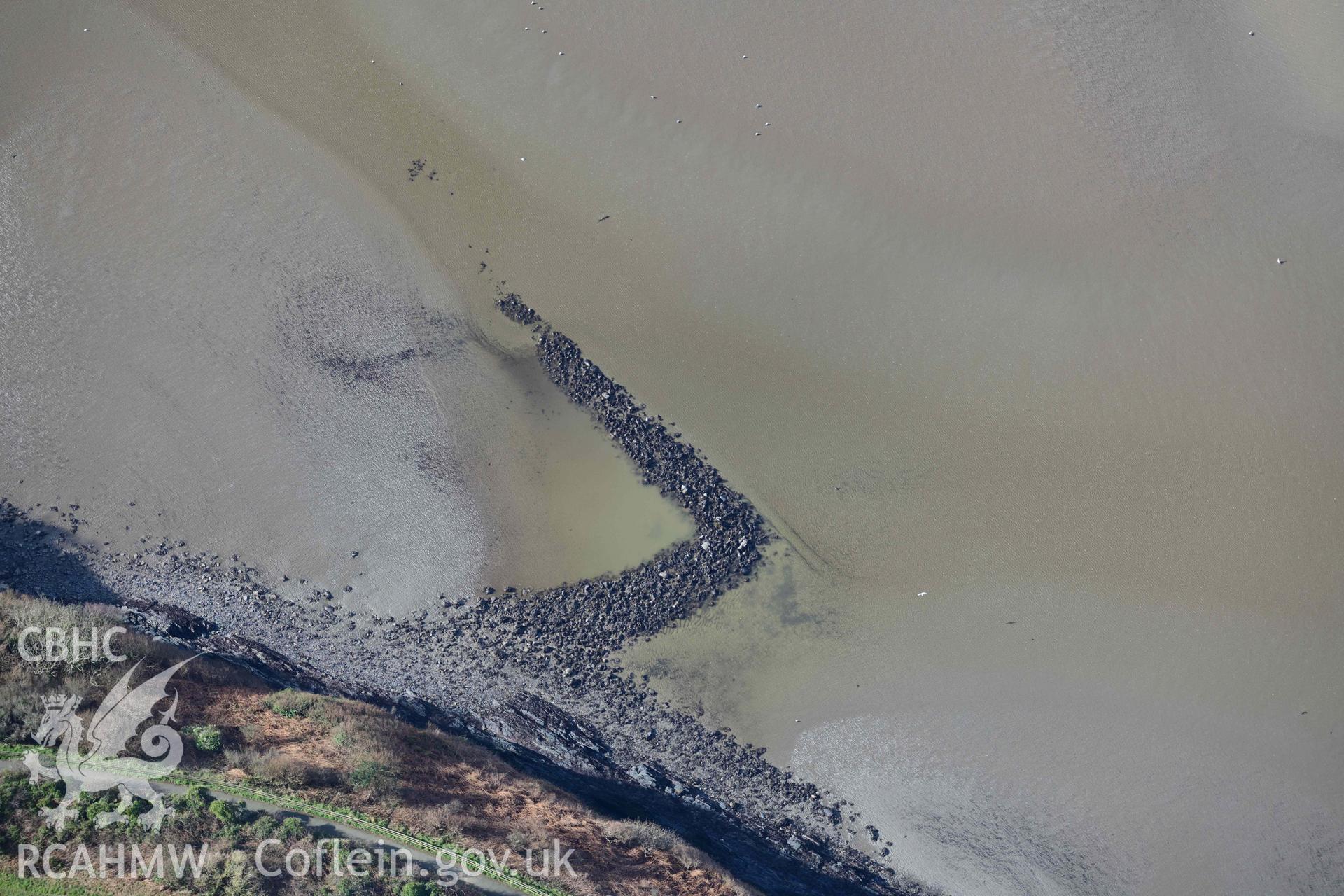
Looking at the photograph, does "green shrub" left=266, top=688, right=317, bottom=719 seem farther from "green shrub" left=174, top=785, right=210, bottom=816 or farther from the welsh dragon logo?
"green shrub" left=174, top=785, right=210, bottom=816

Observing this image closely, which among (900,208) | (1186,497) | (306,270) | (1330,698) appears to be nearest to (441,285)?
(306,270)

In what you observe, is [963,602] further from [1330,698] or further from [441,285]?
[441,285]

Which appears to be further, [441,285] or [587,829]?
[441,285]


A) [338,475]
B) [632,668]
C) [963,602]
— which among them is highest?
[963,602]

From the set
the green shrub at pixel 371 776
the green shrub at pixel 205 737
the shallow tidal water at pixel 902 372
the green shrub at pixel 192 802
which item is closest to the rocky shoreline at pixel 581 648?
the shallow tidal water at pixel 902 372

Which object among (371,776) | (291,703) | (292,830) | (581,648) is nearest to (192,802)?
(292,830)

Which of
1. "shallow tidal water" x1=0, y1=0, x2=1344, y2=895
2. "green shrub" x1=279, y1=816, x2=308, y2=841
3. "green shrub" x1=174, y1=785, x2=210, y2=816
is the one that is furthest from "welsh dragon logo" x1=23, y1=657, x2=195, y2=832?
"shallow tidal water" x1=0, y1=0, x2=1344, y2=895
